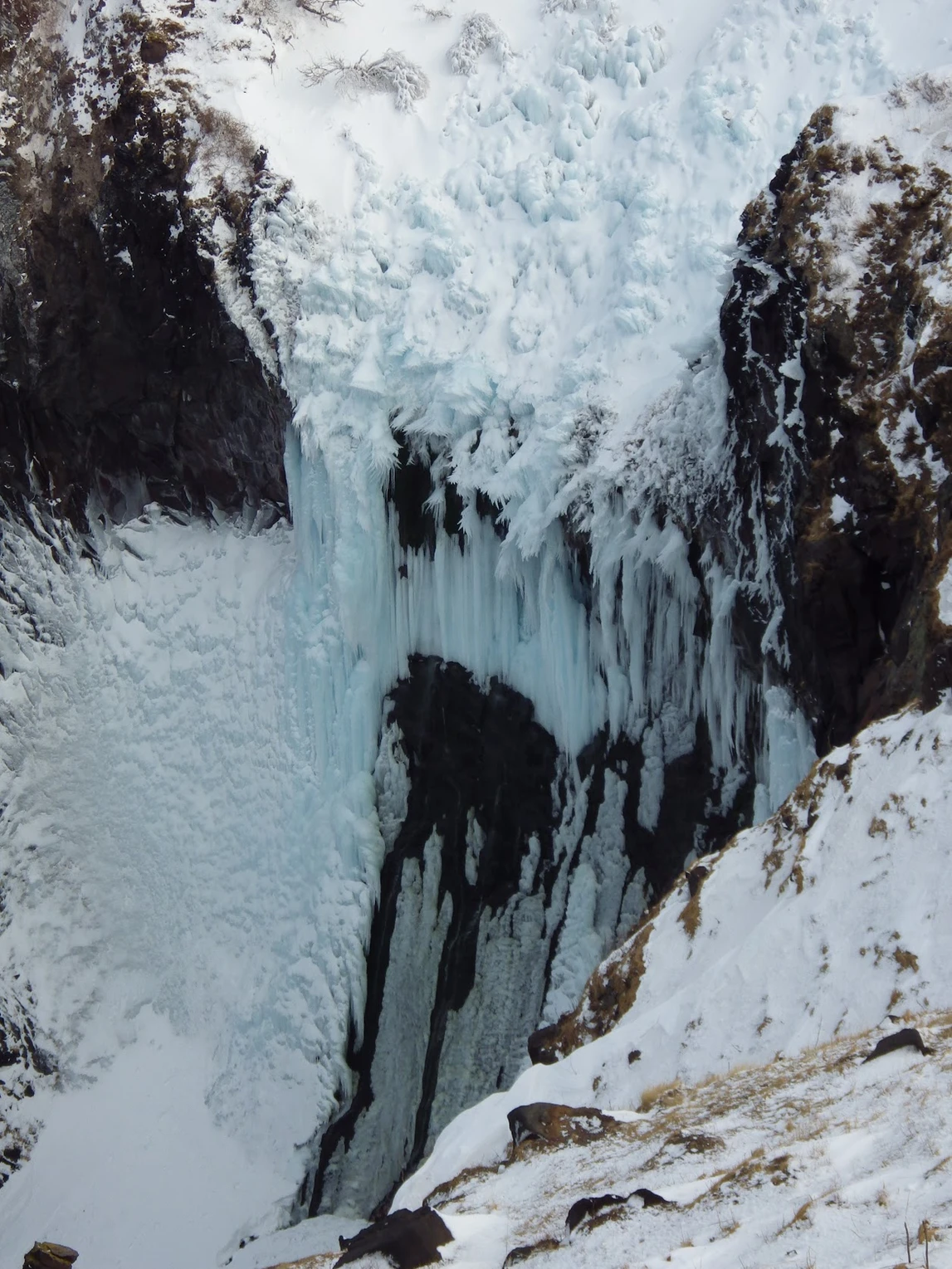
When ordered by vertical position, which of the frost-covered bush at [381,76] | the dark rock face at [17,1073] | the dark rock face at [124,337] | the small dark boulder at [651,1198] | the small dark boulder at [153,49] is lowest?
the dark rock face at [17,1073]

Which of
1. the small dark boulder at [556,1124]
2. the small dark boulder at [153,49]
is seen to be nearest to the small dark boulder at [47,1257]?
the small dark boulder at [556,1124]

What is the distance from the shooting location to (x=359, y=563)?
1443cm

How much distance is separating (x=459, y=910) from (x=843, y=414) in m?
7.68

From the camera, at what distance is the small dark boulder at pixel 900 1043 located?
476cm

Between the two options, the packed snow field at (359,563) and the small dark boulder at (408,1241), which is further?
the packed snow field at (359,563)

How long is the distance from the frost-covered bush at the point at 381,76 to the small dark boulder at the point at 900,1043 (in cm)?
1424

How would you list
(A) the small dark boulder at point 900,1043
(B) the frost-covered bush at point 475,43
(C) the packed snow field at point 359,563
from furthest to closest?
(B) the frost-covered bush at point 475,43
(C) the packed snow field at point 359,563
(A) the small dark boulder at point 900,1043

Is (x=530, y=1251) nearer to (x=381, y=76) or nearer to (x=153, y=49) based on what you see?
(x=381, y=76)

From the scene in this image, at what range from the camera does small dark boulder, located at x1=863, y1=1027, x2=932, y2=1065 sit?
15.6 ft

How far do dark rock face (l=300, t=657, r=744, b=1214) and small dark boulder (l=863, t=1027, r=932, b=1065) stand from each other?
8.00m

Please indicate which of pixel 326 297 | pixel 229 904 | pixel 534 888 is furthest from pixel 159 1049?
pixel 326 297

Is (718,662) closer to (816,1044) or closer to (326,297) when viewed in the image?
(816,1044)

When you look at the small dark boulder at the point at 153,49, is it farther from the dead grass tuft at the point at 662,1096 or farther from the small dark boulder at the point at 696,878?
the dead grass tuft at the point at 662,1096

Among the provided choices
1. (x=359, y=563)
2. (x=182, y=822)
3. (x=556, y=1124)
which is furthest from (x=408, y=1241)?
(x=182, y=822)
